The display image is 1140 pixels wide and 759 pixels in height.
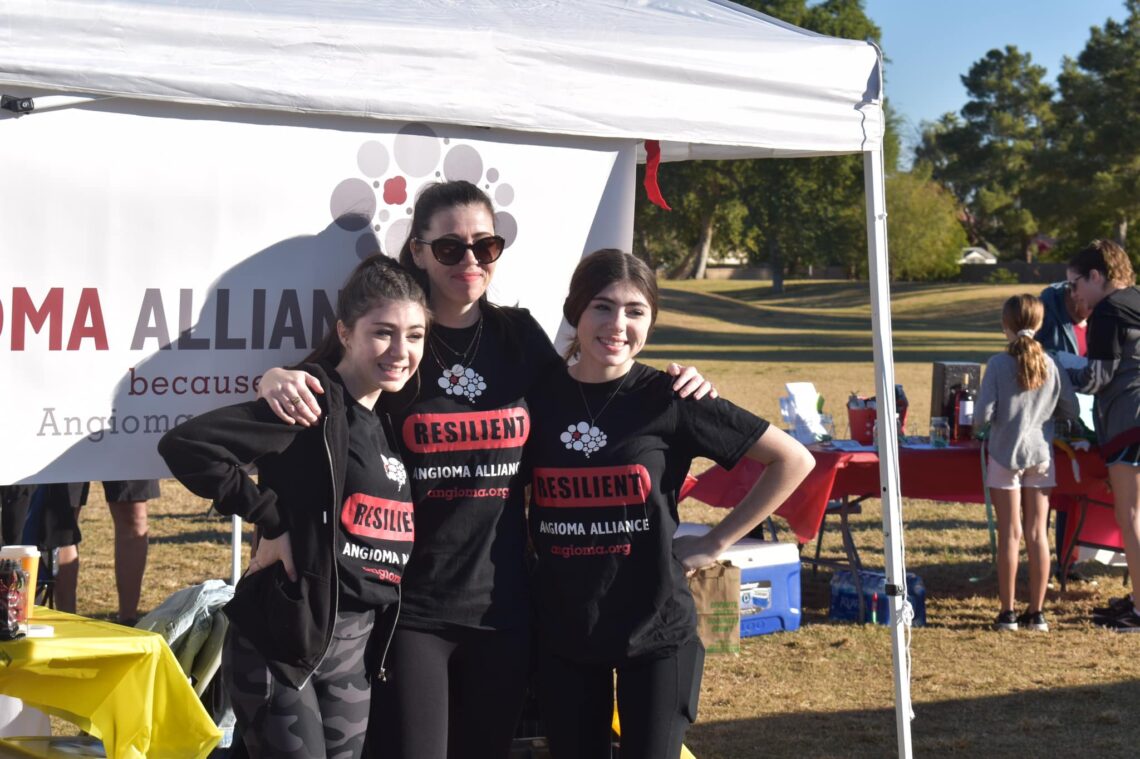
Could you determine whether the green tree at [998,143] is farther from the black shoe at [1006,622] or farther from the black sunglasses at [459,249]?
the black sunglasses at [459,249]

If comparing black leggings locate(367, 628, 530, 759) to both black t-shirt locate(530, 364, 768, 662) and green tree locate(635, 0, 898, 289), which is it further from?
green tree locate(635, 0, 898, 289)

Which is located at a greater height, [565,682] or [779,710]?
[565,682]

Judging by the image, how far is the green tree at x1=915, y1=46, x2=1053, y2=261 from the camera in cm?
6016

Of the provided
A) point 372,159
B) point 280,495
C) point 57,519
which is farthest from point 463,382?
point 57,519

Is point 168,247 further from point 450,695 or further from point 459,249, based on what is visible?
point 450,695

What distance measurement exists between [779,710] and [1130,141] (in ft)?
A: 110

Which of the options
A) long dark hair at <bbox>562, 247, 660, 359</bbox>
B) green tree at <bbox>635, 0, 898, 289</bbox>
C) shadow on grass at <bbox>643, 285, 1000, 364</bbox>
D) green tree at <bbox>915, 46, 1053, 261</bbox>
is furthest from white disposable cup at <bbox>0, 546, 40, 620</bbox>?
green tree at <bbox>915, 46, 1053, 261</bbox>

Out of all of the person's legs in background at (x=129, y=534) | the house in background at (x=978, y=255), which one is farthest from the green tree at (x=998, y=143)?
the person's legs in background at (x=129, y=534)

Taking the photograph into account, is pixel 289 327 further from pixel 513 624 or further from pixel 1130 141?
pixel 1130 141

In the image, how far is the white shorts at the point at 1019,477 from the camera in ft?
20.9

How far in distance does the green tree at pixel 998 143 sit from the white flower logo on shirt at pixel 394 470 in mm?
59409

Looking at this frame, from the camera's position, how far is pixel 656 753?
9.30ft

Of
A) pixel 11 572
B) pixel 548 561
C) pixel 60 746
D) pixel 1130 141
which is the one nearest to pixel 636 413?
pixel 548 561

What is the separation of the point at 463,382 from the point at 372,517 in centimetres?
39
